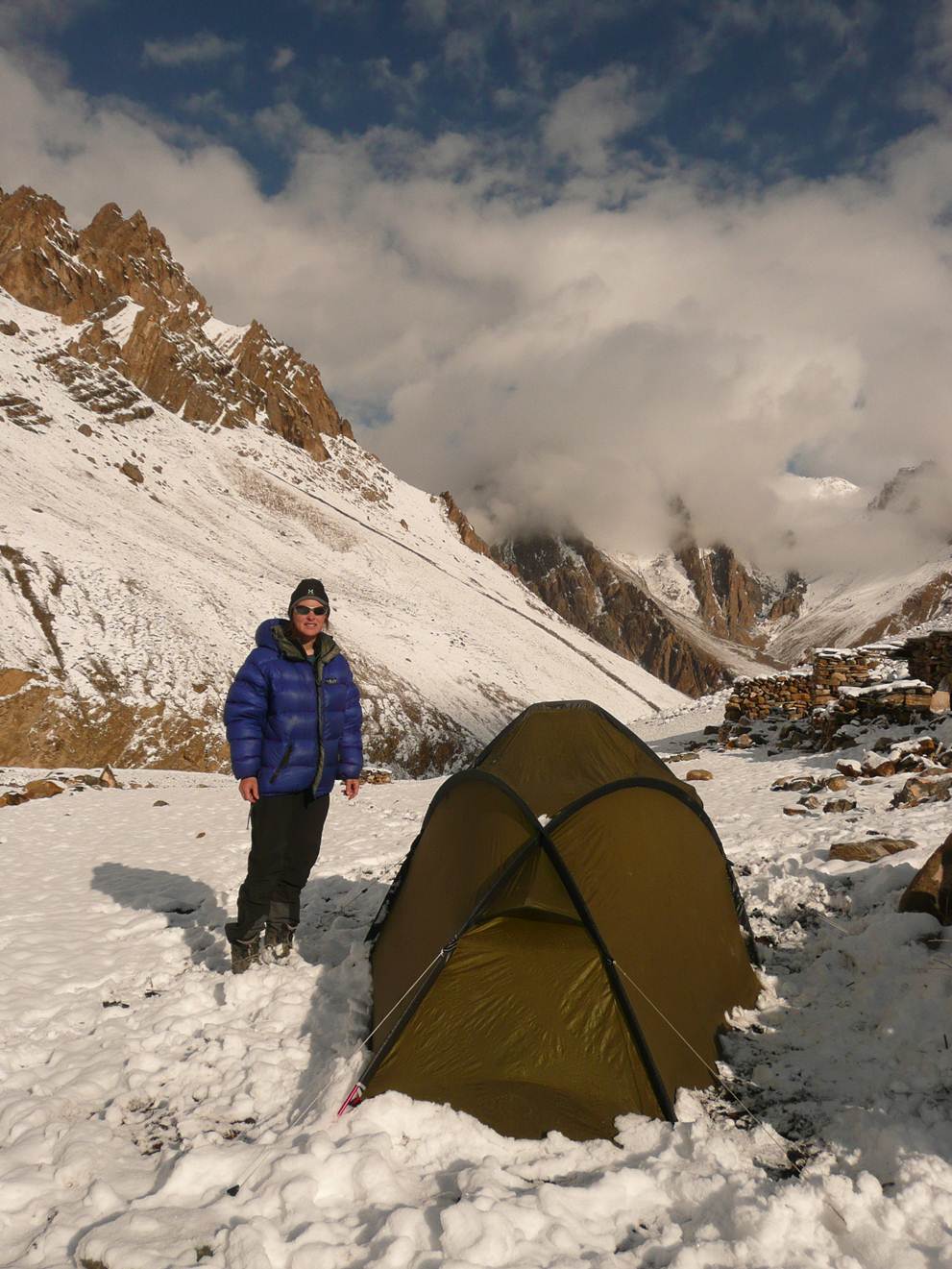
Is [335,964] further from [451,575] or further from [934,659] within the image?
[451,575]

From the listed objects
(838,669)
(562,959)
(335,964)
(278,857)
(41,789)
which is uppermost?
(838,669)

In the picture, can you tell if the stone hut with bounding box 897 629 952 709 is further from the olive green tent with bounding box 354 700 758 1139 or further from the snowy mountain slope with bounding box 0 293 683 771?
the snowy mountain slope with bounding box 0 293 683 771

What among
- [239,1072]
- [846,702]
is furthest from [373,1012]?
[846,702]

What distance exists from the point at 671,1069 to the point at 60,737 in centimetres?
2608

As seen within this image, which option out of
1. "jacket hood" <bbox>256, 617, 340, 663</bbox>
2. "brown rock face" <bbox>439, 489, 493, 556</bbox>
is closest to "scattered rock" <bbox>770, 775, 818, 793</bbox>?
"jacket hood" <bbox>256, 617, 340, 663</bbox>

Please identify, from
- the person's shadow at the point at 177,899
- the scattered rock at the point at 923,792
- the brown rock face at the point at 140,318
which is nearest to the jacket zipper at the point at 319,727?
the person's shadow at the point at 177,899

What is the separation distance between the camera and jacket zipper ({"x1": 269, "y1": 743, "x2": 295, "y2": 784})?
5.88 meters

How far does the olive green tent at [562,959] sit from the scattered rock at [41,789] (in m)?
14.8

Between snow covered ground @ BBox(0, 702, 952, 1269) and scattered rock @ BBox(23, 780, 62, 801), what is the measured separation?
1110cm

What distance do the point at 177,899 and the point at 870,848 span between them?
8.56 meters

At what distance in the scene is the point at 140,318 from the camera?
302 ft

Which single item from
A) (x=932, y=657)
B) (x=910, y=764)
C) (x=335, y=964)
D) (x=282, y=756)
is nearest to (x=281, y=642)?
(x=282, y=756)

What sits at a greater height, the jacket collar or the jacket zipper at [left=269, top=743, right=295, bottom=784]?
the jacket collar

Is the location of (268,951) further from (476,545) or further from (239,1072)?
(476,545)
